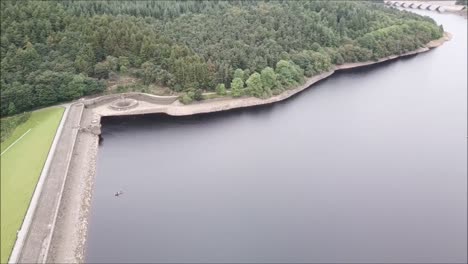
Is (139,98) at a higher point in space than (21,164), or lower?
higher

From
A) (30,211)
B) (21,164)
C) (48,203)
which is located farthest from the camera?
(21,164)

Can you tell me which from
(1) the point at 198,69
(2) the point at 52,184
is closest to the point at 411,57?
(1) the point at 198,69

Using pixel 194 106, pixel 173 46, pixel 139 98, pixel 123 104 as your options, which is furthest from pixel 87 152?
pixel 173 46

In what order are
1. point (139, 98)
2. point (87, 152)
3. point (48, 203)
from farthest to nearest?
point (139, 98)
point (87, 152)
point (48, 203)

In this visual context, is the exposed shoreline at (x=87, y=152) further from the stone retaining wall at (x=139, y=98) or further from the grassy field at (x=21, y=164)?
the grassy field at (x=21, y=164)

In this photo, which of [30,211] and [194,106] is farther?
[194,106]

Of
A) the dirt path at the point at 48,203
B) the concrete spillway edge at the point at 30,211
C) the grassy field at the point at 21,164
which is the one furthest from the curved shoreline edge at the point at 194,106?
the concrete spillway edge at the point at 30,211

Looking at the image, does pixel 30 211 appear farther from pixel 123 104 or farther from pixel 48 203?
pixel 123 104

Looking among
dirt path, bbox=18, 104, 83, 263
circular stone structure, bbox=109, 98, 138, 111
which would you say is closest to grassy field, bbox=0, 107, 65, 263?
dirt path, bbox=18, 104, 83, 263
